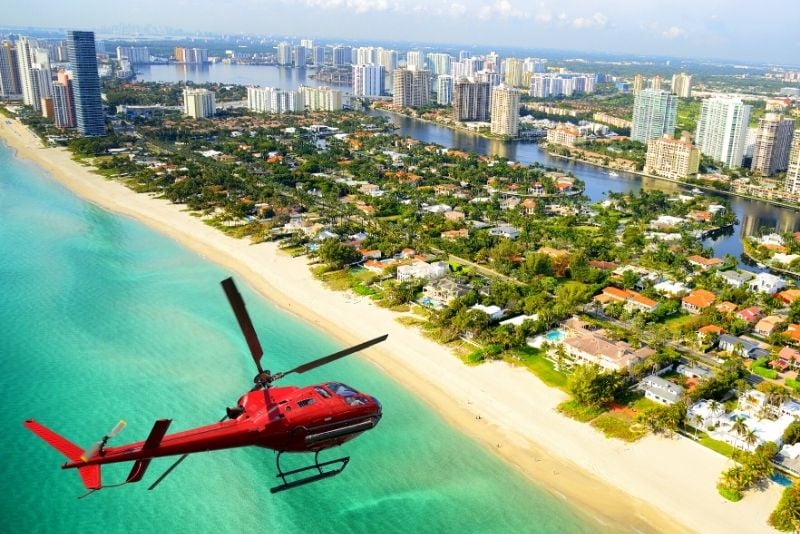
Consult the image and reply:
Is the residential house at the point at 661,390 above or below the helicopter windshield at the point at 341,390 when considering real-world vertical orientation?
below

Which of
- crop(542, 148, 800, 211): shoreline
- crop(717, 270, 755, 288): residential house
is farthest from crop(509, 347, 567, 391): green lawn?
crop(542, 148, 800, 211): shoreline

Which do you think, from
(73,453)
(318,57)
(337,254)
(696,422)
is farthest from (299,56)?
(73,453)

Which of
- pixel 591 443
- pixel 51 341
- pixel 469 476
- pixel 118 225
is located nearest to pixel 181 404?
pixel 51 341

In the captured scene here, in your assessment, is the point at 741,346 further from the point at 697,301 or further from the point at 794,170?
the point at 794,170

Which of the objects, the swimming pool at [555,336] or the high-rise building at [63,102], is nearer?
Answer: the swimming pool at [555,336]

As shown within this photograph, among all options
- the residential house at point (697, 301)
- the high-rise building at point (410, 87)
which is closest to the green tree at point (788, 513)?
the residential house at point (697, 301)

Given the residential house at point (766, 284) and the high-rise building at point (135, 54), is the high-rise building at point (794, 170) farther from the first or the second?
Answer: the high-rise building at point (135, 54)

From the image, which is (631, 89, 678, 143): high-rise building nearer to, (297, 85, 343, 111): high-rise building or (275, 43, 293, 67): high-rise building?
(297, 85, 343, 111): high-rise building
